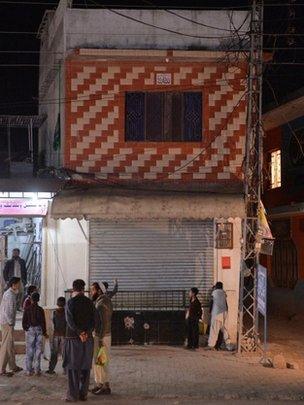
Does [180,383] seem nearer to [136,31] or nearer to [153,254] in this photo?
[153,254]

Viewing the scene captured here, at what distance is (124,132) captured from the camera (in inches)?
673

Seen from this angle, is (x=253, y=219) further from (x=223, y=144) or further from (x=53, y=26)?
(x=53, y=26)

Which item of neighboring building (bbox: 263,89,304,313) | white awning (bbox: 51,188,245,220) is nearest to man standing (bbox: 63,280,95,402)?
white awning (bbox: 51,188,245,220)

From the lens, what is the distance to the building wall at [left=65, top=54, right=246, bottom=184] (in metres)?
16.9

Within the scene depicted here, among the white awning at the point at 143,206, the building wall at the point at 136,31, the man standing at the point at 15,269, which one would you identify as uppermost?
the building wall at the point at 136,31

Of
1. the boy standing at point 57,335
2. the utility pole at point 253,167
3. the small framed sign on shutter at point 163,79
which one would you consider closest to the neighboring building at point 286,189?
the small framed sign on shutter at point 163,79

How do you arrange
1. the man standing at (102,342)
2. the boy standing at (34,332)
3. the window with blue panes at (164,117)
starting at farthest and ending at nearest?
the window with blue panes at (164,117)
the boy standing at (34,332)
the man standing at (102,342)

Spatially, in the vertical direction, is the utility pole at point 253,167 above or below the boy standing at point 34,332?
above

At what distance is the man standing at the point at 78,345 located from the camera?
10.8 metres

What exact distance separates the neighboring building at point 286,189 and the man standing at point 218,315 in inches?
295

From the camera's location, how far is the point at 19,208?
Answer: 16578mm

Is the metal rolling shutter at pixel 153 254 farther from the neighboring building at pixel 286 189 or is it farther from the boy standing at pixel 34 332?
the neighboring building at pixel 286 189

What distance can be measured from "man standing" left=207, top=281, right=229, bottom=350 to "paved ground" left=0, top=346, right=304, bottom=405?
0.98 metres

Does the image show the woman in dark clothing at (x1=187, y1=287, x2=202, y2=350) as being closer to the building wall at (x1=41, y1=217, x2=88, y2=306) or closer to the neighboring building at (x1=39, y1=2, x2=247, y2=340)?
the neighboring building at (x1=39, y1=2, x2=247, y2=340)
